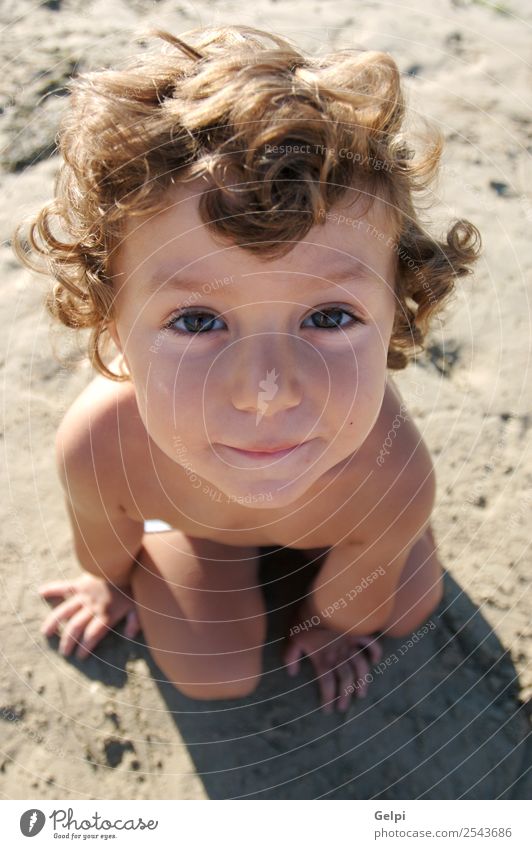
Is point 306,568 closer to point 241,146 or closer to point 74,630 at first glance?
point 74,630

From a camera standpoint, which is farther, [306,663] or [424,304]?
[306,663]

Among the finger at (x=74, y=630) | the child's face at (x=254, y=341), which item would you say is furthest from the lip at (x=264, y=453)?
the finger at (x=74, y=630)

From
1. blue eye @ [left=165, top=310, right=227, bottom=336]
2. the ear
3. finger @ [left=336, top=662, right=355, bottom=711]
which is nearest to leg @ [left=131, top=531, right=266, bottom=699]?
finger @ [left=336, top=662, right=355, bottom=711]

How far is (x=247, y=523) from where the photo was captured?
112cm

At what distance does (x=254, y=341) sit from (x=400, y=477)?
35 cm

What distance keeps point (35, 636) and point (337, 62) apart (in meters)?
0.78

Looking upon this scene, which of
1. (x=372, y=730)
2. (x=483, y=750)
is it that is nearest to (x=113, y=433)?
(x=372, y=730)

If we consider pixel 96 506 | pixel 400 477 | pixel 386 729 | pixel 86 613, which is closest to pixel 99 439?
pixel 96 506

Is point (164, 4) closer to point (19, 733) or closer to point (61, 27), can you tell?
point (61, 27)

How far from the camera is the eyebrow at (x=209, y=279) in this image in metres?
0.78

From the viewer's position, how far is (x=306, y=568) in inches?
47.1

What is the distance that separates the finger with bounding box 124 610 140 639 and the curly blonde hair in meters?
0.41

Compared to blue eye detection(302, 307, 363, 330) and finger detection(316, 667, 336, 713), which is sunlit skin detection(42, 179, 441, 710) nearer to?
blue eye detection(302, 307, 363, 330)

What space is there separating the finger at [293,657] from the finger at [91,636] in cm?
23
